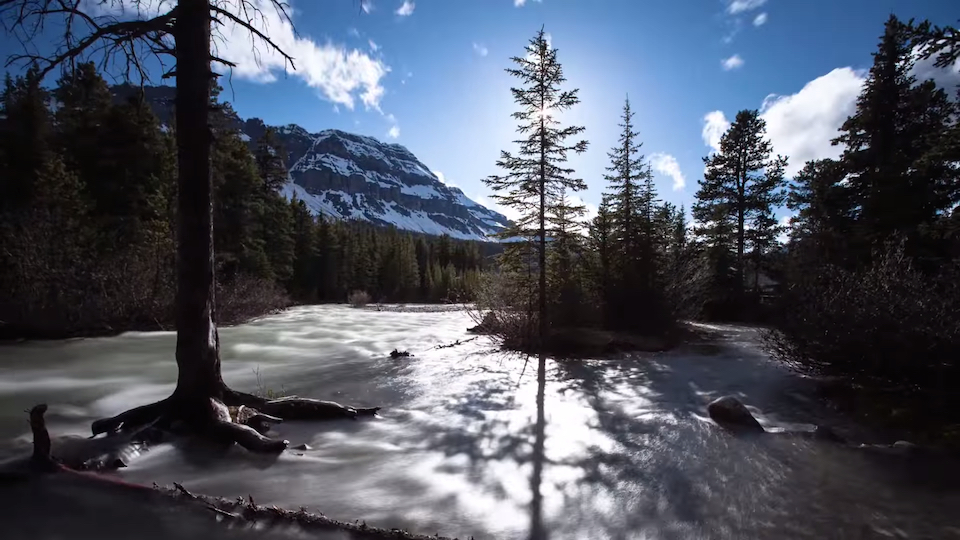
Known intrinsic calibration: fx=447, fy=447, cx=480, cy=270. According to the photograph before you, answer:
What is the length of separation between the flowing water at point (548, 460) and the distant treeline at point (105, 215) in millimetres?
4102

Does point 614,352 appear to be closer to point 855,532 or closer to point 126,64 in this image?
point 855,532

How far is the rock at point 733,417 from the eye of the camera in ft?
22.1

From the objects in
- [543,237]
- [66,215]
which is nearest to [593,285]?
[543,237]

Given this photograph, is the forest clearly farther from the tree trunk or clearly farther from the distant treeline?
the tree trunk

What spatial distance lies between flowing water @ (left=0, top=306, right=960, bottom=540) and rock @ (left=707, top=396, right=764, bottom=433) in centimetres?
26

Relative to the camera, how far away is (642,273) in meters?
18.0

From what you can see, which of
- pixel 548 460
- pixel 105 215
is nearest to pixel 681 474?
pixel 548 460

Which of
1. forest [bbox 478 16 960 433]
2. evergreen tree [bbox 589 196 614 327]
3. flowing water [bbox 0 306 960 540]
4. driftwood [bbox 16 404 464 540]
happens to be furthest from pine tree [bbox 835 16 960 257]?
driftwood [bbox 16 404 464 540]

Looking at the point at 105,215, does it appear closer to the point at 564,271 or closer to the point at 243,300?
the point at 243,300

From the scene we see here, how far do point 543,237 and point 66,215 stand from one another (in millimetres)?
19158

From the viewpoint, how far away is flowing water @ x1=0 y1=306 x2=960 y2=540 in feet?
12.8

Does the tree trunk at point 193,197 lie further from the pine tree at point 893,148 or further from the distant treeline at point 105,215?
the pine tree at point 893,148

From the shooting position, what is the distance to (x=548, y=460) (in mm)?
5344

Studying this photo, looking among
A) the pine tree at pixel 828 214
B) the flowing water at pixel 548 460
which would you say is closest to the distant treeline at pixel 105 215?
the flowing water at pixel 548 460
